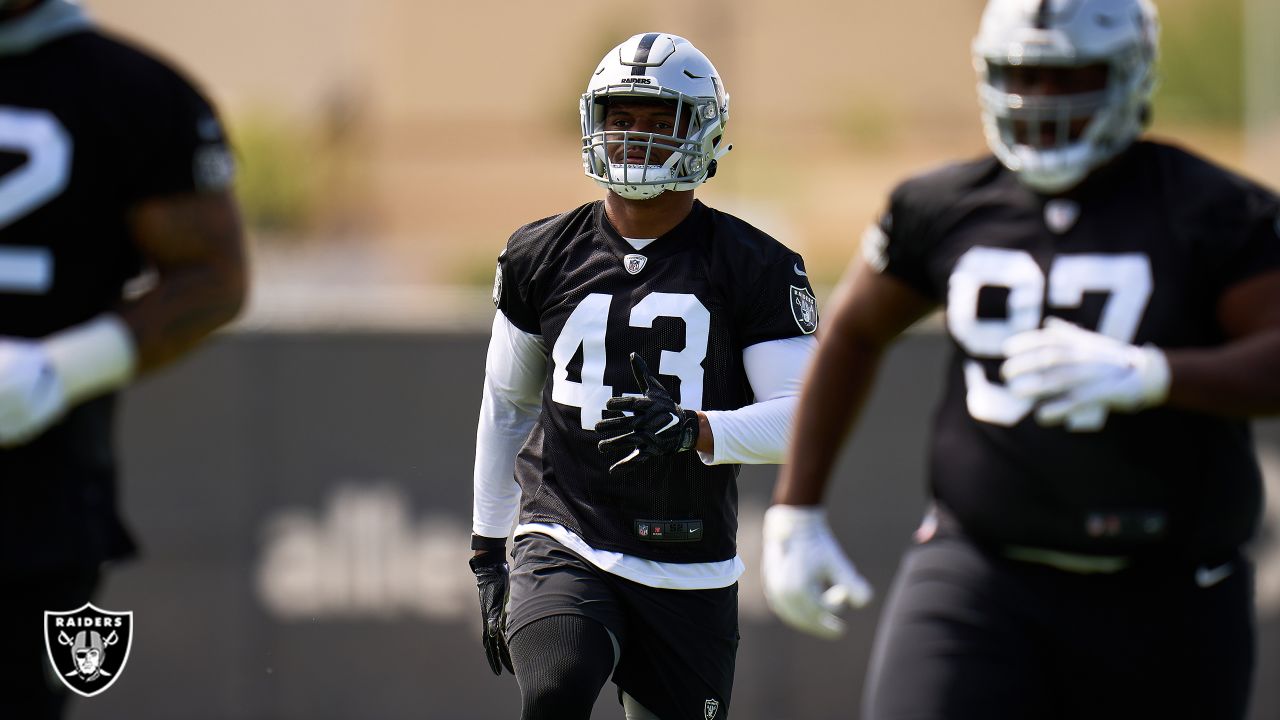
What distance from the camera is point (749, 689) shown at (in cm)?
815

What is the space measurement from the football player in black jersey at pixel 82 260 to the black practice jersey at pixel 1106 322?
146 cm

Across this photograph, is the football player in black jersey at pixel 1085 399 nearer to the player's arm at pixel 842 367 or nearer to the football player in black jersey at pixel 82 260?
the player's arm at pixel 842 367

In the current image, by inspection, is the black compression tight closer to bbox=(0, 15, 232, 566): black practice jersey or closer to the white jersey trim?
the white jersey trim

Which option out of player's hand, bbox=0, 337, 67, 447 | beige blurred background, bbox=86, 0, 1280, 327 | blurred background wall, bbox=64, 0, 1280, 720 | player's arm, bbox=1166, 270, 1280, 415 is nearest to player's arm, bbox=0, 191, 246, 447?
player's hand, bbox=0, 337, 67, 447

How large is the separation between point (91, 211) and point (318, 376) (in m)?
4.83

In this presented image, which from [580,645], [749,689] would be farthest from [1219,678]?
[749,689]

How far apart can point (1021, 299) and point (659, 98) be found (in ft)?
4.50

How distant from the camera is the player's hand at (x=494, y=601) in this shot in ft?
14.8

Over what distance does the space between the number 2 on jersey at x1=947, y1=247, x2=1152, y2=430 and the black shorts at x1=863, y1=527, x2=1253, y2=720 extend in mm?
302

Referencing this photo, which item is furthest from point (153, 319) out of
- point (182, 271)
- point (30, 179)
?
point (30, 179)

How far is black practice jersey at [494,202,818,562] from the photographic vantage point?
4.23 m

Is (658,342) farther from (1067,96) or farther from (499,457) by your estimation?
(1067,96)

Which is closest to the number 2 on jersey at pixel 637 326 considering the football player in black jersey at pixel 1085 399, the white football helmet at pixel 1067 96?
the football player in black jersey at pixel 1085 399

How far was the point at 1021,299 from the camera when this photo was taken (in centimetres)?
326
